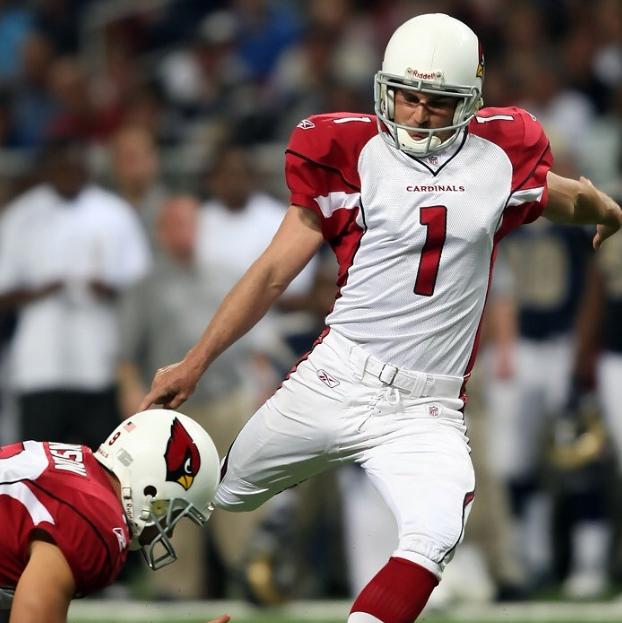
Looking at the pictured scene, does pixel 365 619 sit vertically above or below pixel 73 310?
above

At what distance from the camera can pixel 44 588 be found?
3793 mm

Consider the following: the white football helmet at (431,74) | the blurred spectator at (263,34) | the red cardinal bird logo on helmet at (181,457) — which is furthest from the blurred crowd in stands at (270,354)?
the red cardinal bird logo on helmet at (181,457)

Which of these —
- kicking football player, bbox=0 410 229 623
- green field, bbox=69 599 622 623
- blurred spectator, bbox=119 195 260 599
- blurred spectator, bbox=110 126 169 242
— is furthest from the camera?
blurred spectator, bbox=110 126 169 242

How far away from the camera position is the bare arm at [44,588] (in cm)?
374

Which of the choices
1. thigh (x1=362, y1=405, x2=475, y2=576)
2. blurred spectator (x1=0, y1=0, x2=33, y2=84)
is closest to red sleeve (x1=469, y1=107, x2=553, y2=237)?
thigh (x1=362, y1=405, x2=475, y2=576)

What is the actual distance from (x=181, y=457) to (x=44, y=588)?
574 millimetres

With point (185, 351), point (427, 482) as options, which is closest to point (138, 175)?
point (185, 351)

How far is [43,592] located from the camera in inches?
149

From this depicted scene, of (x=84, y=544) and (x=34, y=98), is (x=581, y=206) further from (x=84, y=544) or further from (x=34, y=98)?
(x=34, y=98)

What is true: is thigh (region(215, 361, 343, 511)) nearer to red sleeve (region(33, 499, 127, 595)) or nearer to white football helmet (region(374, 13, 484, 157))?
white football helmet (region(374, 13, 484, 157))

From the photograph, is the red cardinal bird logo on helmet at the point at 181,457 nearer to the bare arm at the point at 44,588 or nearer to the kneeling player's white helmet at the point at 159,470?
the kneeling player's white helmet at the point at 159,470

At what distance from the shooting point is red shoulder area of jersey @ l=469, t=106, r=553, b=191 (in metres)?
4.72

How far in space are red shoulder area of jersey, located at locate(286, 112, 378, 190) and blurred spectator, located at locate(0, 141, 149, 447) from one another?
380cm

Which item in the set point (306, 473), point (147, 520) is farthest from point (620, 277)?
point (147, 520)
